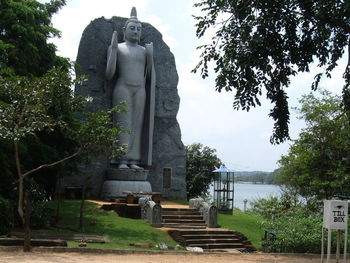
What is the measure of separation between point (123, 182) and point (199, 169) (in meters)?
9.42

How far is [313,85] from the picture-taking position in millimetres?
11625

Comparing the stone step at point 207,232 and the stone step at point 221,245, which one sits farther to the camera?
the stone step at point 207,232

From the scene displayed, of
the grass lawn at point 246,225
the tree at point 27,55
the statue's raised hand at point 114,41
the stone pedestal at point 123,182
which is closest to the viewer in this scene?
the tree at point 27,55

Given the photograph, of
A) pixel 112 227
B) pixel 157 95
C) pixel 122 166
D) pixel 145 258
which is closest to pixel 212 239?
pixel 112 227

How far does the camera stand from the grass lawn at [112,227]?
1479cm

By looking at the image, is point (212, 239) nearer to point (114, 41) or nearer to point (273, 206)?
point (273, 206)

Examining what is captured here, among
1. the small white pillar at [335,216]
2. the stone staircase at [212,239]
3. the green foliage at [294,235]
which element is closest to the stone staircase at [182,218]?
the stone staircase at [212,239]

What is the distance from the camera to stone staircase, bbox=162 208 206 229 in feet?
58.2

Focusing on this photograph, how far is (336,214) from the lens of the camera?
33.3ft

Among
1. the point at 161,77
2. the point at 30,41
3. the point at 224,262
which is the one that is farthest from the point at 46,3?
the point at 224,262

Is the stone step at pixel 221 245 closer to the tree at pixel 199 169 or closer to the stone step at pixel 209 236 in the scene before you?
the stone step at pixel 209 236

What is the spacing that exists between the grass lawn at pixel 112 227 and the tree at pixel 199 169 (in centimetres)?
1143

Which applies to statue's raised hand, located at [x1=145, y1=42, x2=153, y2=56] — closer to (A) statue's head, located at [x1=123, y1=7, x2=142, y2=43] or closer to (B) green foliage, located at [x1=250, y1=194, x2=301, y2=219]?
(A) statue's head, located at [x1=123, y1=7, x2=142, y2=43]

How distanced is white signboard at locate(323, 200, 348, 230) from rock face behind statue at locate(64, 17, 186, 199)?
13.5 metres
